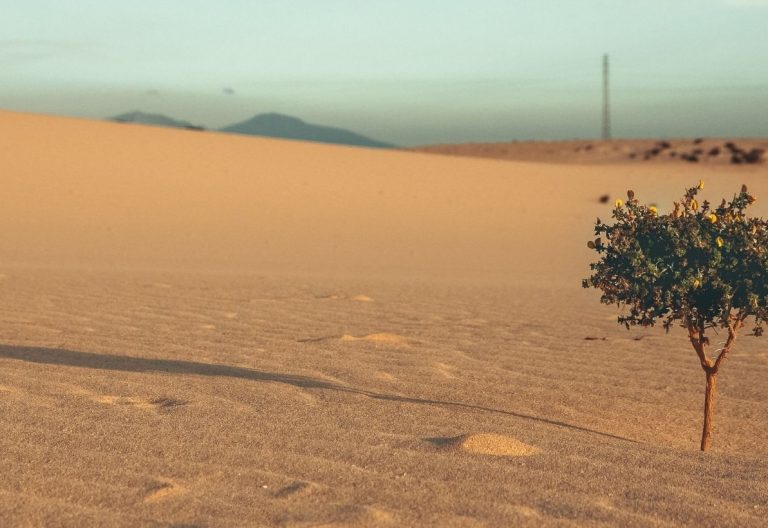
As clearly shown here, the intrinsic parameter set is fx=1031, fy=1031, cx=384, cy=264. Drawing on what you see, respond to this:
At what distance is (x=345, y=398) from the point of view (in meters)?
6.42

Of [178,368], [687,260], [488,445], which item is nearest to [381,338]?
[178,368]

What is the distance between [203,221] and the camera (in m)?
23.0

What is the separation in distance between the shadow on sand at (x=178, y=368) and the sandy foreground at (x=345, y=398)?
34mm

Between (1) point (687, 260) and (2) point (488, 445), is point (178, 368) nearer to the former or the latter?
(2) point (488, 445)

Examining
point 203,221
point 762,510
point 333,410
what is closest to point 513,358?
point 333,410

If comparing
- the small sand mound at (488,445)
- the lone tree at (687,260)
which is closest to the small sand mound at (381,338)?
the lone tree at (687,260)

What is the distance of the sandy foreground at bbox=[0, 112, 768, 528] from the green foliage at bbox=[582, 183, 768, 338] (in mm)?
851

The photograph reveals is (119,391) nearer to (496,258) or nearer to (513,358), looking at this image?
(513,358)

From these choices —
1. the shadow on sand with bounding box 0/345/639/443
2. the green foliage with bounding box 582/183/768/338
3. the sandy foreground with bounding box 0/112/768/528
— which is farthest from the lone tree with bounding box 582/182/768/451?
the shadow on sand with bounding box 0/345/639/443

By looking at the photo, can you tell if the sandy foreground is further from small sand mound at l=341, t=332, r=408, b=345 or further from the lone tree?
the lone tree

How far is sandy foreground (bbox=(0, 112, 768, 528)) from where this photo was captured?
4.30 meters

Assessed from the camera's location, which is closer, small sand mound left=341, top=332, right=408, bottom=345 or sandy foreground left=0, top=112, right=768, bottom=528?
sandy foreground left=0, top=112, right=768, bottom=528

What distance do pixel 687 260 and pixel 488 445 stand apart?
1.64 m

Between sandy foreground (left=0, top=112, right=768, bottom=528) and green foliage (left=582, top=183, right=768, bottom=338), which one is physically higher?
green foliage (left=582, top=183, right=768, bottom=338)
